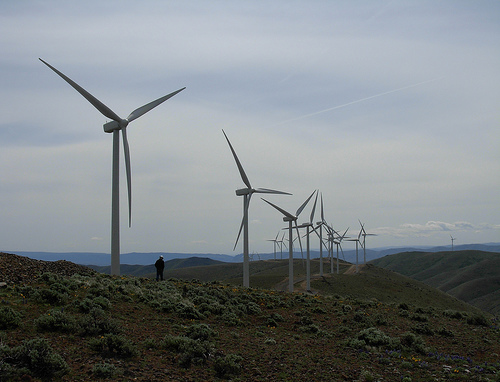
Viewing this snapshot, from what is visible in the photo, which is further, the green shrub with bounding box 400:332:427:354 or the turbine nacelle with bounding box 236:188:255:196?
the turbine nacelle with bounding box 236:188:255:196

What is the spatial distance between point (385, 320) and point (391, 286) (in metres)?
66.2

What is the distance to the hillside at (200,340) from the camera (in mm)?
13570

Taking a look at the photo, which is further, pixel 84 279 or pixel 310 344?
pixel 84 279

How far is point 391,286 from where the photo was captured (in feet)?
287

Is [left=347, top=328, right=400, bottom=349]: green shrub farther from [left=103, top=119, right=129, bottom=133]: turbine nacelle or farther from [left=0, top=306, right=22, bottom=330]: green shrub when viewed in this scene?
[left=103, top=119, right=129, bottom=133]: turbine nacelle

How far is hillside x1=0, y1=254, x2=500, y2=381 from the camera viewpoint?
44.5ft

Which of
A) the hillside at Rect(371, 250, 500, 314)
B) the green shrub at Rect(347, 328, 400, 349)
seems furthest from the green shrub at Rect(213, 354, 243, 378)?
the hillside at Rect(371, 250, 500, 314)

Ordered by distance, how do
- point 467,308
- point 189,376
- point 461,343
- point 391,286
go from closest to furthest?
point 189,376 → point 461,343 → point 467,308 → point 391,286

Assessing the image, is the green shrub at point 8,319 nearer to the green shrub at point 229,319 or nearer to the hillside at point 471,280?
the green shrub at point 229,319

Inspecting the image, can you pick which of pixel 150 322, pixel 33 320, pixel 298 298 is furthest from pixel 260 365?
pixel 298 298

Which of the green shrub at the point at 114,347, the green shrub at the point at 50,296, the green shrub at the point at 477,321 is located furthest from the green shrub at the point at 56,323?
the green shrub at the point at 477,321

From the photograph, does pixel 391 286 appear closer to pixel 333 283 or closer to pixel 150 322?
pixel 333 283

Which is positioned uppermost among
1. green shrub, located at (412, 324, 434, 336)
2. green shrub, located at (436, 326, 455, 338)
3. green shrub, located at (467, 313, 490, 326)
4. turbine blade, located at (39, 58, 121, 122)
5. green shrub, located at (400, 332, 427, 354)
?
turbine blade, located at (39, 58, 121, 122)

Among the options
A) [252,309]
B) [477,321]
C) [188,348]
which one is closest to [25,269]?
[252,309]
